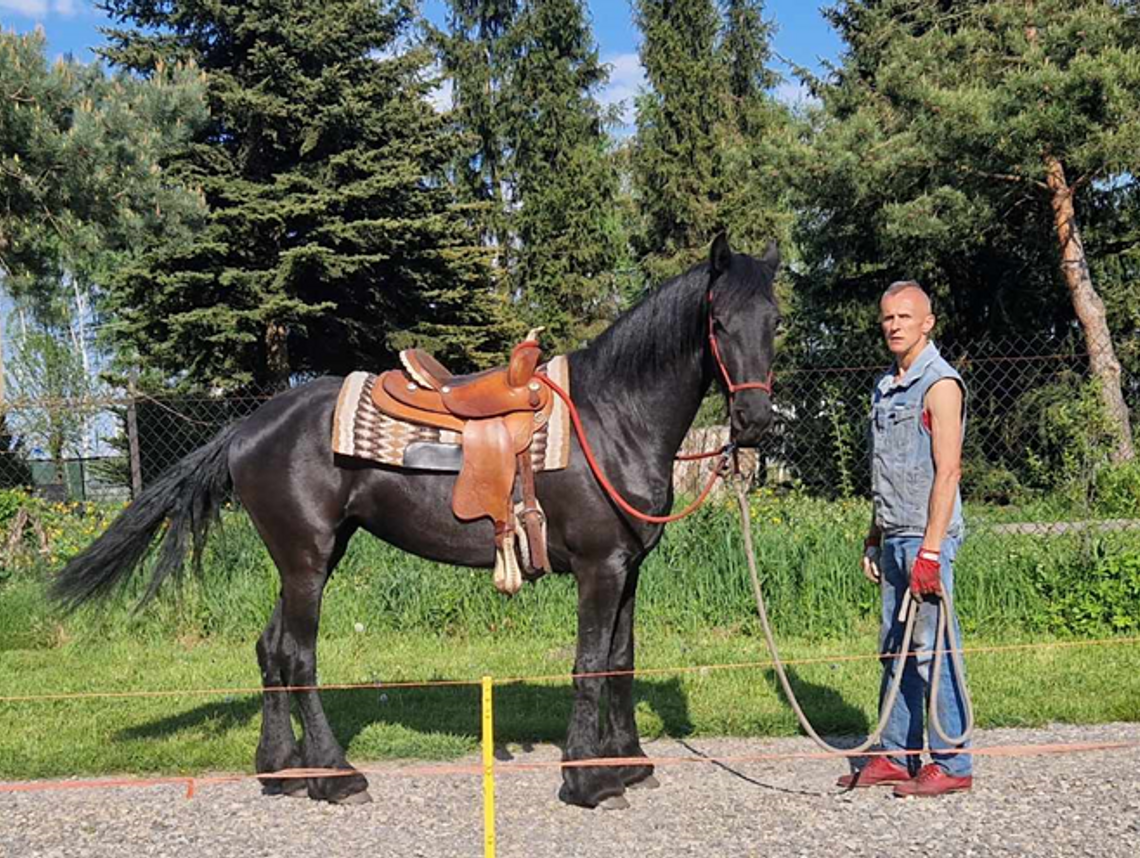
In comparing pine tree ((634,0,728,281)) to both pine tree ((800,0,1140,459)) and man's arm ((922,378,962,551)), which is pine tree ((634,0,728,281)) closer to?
pine tree ((800,0,1140,459))

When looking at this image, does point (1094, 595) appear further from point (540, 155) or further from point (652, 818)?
point (540, 155)

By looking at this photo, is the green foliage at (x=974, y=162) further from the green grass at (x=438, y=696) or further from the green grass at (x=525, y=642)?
the green grass at (x=438, y=696)

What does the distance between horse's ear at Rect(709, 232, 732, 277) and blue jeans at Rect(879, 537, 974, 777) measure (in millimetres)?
1360

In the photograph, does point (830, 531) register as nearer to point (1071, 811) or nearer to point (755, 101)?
point (1071, 811)

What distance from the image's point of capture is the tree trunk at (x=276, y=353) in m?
Answer: 20.1

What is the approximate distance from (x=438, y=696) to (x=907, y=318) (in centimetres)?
363

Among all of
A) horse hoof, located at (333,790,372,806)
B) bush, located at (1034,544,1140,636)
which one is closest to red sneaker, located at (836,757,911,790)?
horse hoof, located at (333,790,372,806)

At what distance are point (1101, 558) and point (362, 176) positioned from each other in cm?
1766

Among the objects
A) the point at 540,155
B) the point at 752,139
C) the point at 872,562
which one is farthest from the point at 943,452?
the point at 540,155

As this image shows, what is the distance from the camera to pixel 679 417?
14.6ft

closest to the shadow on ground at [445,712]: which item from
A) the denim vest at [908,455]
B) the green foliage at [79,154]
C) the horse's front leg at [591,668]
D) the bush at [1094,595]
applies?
the horse's front leg at [591,668]

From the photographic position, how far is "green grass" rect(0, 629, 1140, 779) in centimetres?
523

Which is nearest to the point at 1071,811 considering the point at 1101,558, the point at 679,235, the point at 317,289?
the point at 1101,558

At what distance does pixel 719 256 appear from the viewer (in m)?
4.13
